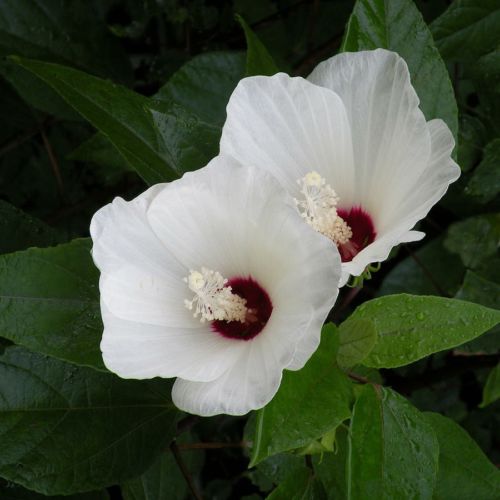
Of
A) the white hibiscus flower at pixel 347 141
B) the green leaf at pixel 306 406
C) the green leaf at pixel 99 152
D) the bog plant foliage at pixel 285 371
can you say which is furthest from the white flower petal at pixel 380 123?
the green leaf at pixel 99 152

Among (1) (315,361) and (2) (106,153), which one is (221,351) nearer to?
(1) (315,361)

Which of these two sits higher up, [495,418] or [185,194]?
[185,194]

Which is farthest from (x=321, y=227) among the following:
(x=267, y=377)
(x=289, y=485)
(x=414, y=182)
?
(x=289, y=485)

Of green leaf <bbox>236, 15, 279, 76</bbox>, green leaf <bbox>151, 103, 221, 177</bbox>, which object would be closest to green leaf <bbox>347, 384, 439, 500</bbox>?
green leaf <bbox>151, 103, 221, 177</bbox>

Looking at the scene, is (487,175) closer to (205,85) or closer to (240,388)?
(205,85)

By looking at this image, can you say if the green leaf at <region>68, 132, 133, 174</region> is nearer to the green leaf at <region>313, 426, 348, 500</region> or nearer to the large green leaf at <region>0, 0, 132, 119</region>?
the large green leaf at <region>0, 0, 132, 119</region>

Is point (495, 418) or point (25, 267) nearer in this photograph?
point (25, 267)

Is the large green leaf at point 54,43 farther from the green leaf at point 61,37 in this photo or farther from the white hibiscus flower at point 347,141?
the white hibiscus flower at point 347,141
